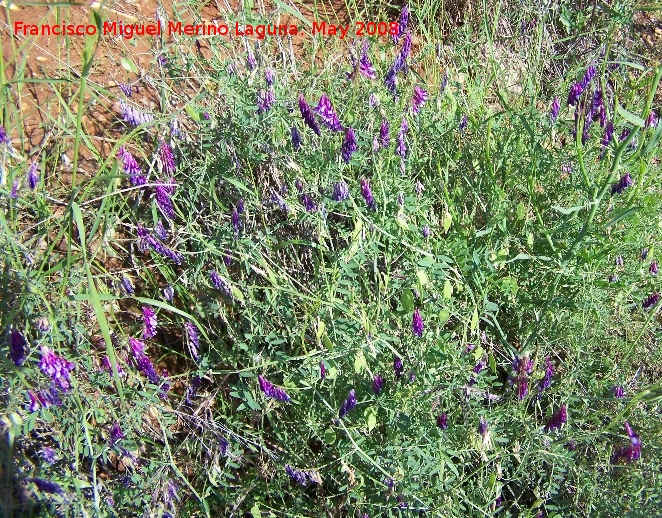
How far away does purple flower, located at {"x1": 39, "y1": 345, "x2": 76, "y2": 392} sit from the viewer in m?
1.82

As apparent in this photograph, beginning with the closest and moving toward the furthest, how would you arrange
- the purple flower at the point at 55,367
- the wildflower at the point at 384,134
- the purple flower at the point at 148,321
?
the purple flower at the point at 55,367 < the purple flower at the point at 148,321 < the wildflower at the point at 384,134

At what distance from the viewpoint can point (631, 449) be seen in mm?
2133

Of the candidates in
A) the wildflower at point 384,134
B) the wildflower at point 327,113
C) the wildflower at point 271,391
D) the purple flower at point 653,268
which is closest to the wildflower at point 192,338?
the wildflower at point 271,391

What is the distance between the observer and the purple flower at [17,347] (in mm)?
1826

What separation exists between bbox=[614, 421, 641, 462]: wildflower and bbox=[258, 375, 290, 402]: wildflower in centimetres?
107

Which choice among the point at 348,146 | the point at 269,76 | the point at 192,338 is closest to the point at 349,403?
the point at 192,338

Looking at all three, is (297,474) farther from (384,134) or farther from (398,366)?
(384,134)

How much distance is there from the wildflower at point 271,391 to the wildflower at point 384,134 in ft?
3.08

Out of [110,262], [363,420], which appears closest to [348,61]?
[110,262]

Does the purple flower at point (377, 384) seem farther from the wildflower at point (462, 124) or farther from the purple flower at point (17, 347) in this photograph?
the wildflower at point (462, 124)

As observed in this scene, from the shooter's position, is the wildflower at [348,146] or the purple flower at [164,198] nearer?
the wildflower at [348,146]

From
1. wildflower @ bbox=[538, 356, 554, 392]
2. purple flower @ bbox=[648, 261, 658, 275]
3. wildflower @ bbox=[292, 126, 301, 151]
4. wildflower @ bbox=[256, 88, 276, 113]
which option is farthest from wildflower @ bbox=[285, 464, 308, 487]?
purple flower @ bbox=[648, 261, 658, 275]

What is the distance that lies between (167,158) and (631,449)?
1842 mm

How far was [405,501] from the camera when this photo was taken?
2.05m
